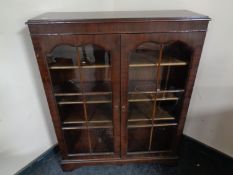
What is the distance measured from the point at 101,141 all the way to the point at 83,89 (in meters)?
0.51

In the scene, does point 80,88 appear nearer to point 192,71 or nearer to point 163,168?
point 192,71

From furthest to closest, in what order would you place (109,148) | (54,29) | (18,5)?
(109,148)
(18,5)
(54,29)

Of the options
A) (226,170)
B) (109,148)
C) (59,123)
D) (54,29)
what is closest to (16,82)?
(59,123)

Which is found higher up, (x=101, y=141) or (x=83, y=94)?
(x=83, y=94)

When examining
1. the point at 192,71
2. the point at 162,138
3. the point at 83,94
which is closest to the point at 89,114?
the point at 83,94

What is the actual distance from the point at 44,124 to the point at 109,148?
0.55 meters

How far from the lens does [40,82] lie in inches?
52.3

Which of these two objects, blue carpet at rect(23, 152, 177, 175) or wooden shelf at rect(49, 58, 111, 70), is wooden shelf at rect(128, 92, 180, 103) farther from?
blue carpet at rect(23, 152, 177, 175)

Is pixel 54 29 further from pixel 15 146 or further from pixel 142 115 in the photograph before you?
pixel 15 146

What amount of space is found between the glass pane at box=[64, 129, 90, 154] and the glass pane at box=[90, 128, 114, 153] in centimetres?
5

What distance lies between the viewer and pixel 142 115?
4.34 ft

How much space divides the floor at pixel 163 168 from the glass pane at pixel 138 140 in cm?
19

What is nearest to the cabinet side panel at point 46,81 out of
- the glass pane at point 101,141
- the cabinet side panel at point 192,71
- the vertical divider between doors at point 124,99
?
the glass pane at point 101,141

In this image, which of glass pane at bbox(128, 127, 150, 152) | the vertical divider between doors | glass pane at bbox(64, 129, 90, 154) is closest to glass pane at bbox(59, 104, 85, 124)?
glass pane at bbox(64, 129, 90, 154)
